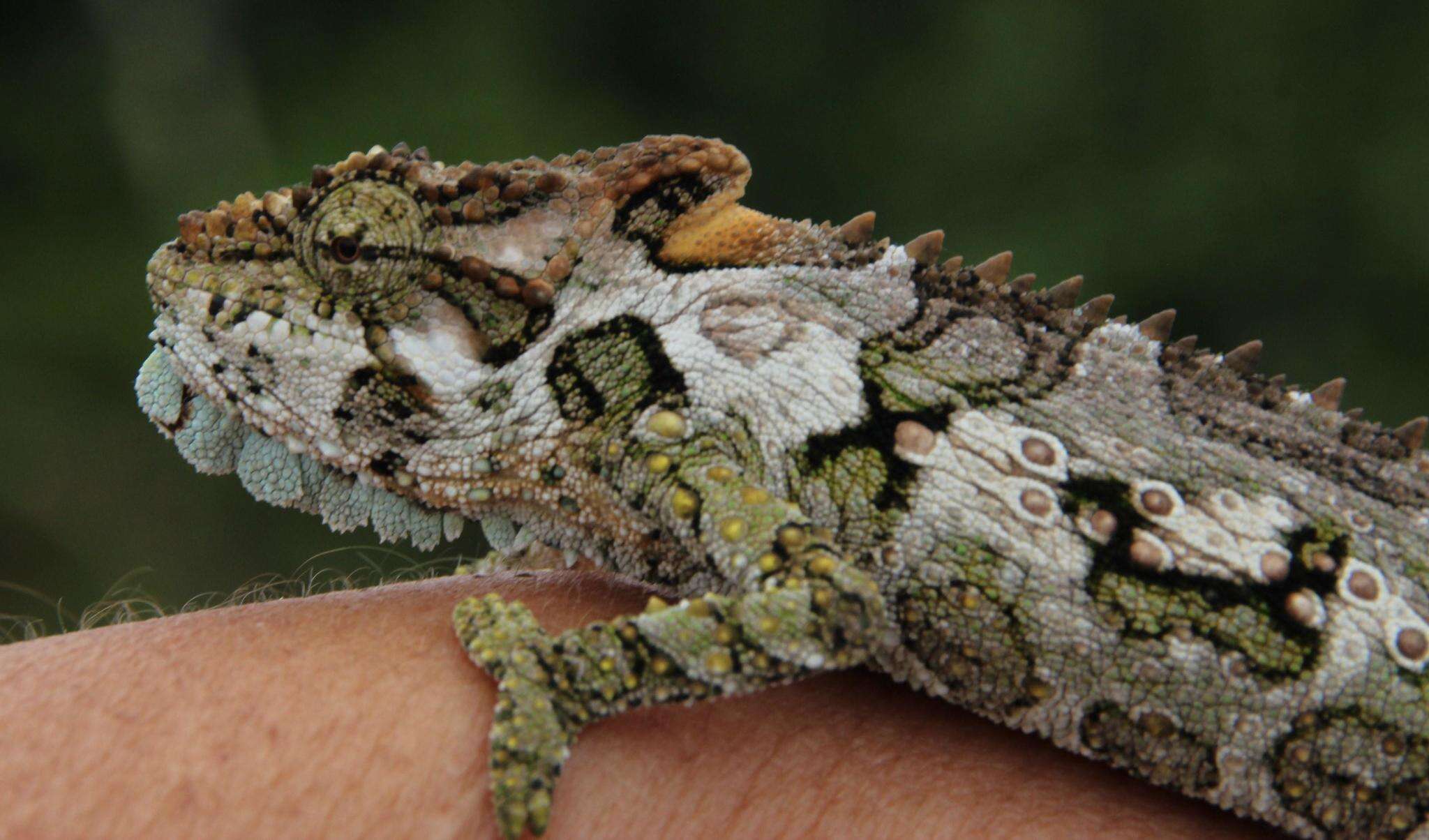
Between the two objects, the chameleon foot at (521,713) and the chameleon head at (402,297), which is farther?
the chameleon head at (402,297)

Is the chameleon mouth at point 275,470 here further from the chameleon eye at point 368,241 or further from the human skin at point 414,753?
the chameleon eye at point 368,241

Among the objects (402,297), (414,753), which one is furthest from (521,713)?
(402,297)

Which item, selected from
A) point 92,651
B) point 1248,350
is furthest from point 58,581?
point 1248,350

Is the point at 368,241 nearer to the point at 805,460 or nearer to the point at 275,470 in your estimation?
the point at 275,470

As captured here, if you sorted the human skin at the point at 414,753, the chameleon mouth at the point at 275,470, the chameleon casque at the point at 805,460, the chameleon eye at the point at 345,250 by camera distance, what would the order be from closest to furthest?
the human skin at the point at 414,753, the chameleon casque at the point at 805,460, the chameleon eye at the point at 345,250, the chameleon mouth at the point at 275,470

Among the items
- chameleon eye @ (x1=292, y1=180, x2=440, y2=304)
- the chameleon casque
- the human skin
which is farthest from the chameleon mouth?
chameleon eye @ (x1=292, y1=180, x2=440, y2=304)

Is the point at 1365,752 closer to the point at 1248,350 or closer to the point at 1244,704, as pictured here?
the point at 1244,704

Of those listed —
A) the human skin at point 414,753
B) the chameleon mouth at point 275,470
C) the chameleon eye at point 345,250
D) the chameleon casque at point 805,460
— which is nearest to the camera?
the human skin at point 414,753

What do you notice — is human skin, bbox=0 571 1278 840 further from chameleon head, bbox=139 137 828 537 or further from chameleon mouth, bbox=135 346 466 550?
chameleon head, bbox=139 137 828 537

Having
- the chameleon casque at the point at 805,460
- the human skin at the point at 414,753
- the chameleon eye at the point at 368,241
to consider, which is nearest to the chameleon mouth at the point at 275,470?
the chameleon casque at the point at 805,460
